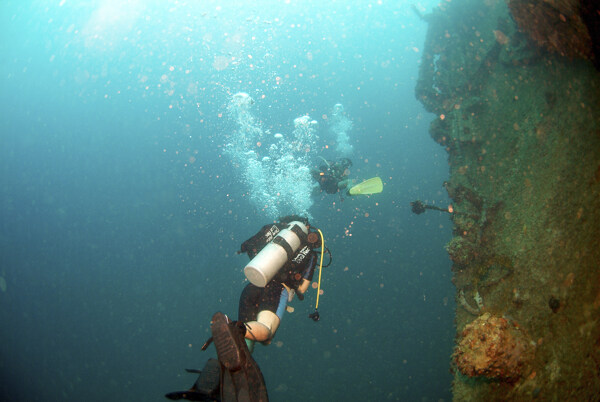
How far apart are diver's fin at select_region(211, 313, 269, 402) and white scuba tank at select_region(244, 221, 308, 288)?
113 cm

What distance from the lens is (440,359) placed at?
24.5 metres

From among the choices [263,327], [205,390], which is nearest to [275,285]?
[263,327]

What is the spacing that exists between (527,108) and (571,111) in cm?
113

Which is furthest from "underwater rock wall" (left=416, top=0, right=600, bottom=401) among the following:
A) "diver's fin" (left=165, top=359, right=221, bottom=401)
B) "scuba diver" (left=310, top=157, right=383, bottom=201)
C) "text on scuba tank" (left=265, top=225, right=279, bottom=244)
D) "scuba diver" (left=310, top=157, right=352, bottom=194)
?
"scuba diver" (left=310, top=157, right=352, bottom=194)

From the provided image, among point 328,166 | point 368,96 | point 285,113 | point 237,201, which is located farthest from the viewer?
point 285,113

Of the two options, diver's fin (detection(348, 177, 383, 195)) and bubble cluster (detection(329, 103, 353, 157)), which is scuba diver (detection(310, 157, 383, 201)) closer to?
diver's fin (detection(348, 177, 383, 195))

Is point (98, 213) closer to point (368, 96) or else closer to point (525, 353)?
point (368, 96)

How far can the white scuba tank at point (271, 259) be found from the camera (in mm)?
3539

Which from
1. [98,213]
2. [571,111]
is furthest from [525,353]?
[98,213]

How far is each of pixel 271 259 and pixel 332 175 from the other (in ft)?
21.9

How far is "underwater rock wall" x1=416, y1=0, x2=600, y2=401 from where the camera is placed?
2346mm

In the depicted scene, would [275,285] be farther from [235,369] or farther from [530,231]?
[530,231]

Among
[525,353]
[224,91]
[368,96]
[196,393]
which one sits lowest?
[525,353]

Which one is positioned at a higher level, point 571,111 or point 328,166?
point 328,166
